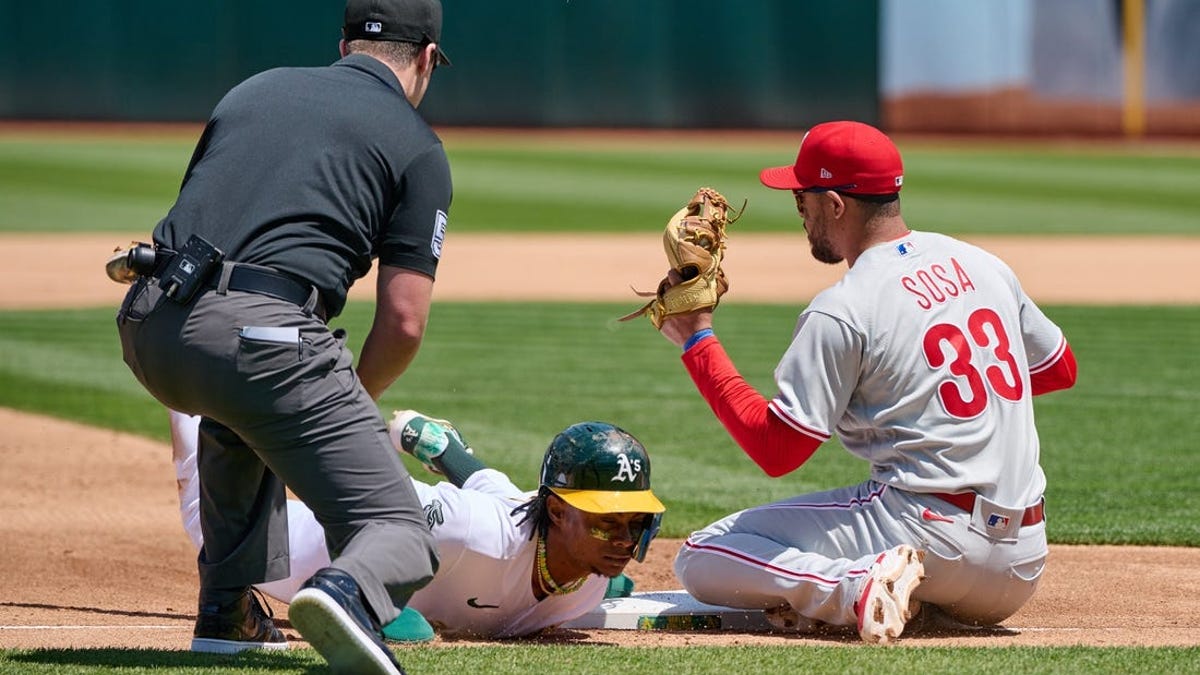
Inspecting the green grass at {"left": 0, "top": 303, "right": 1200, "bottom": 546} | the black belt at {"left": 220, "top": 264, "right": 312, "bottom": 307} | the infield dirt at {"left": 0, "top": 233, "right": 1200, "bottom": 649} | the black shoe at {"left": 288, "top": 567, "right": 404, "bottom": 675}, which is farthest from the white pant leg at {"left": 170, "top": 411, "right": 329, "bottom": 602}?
the green grass at {"left": 0, "top": 303, "right": 1200, "bottom": 546}

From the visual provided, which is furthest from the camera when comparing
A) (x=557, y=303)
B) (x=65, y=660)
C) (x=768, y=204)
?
(x=768, y=204)

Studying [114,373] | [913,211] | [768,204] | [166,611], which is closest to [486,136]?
[768,204]

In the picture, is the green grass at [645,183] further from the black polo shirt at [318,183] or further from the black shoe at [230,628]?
the black polo shirt at [318,183]

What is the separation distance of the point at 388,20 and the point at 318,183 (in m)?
0.51

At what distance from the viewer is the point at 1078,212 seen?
2411 cm

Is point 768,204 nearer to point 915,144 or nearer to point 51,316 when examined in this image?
point 915,144

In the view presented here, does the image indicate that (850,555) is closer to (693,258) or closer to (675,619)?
(675,619)

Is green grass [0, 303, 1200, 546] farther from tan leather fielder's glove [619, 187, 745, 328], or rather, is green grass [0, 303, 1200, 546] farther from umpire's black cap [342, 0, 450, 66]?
umpire's black cap [342, 0, 450, 66]

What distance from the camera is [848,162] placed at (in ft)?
14.8

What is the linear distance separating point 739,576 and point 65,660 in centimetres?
188

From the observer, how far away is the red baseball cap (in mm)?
4500

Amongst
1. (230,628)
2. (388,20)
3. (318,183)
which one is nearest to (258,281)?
(318,183)

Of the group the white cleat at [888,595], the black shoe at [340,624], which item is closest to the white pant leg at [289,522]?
the black shoe at [340,624]

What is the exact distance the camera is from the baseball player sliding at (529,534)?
4465 millimetres
